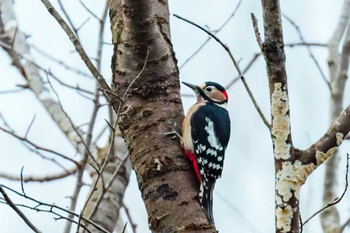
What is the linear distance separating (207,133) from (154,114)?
3.46ft

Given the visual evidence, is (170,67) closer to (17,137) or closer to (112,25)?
(112,25)

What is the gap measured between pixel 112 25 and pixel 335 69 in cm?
221

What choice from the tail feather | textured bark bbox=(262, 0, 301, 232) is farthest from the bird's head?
textured bark bbox=(262, 0, 301, 232)

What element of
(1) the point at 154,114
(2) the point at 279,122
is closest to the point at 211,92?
(1) the point at 154,114

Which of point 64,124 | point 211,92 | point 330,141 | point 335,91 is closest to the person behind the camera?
point 330,141

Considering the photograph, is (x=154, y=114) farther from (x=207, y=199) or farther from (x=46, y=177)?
(x=46, y=177)

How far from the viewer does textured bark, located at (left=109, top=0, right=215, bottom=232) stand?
7.62 ft

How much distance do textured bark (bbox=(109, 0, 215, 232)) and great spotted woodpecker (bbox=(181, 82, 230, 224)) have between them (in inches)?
4.2

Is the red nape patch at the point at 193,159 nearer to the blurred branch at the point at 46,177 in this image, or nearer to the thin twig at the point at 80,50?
the thin twig at the point at 80,50

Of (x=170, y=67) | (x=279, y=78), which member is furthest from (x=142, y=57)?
(x=279, y=78)

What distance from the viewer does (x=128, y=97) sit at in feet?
8.86

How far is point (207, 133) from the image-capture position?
3.67 meters

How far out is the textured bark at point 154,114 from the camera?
2322mm

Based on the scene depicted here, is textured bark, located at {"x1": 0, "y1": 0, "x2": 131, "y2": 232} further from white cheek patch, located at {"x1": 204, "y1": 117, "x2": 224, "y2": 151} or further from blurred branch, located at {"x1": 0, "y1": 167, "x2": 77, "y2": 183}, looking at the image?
white cheek patch, located at {"x1": 204, "y1": 117, "x2": 224, "y2": 151}
